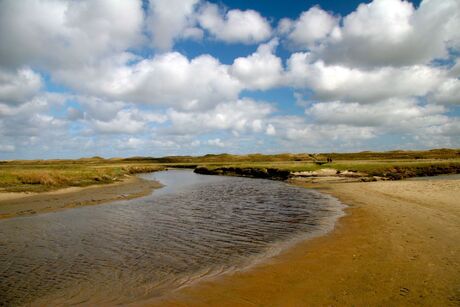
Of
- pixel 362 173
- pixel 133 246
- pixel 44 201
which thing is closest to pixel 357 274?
pixel 133 246

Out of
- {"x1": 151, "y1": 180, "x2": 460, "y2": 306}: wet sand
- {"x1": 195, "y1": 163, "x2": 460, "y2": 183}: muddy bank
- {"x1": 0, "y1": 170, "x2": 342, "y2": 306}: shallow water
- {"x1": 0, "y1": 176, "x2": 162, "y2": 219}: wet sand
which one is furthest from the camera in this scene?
{"x1": 195, "y1": 163, "x2": 460, "y2": 183}: muddy bank

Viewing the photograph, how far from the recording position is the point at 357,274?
32.6ft

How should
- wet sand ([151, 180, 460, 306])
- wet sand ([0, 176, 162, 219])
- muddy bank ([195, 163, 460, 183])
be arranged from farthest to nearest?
muddy bank ([195, 163, 460, 183]) < wet sand ([0, 176, 162, 219]) < wet sand ([151, 180, 460, 306])

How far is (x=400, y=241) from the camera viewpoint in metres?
13.3

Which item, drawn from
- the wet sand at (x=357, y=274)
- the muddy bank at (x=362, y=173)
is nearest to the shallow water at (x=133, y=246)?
the wet sand at (x=357, y=274)

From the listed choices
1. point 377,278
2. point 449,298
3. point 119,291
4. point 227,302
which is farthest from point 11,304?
point 449,298

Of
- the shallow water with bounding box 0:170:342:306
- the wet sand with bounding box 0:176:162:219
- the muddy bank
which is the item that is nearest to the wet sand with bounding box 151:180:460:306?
the shallow water with bounding box 0:170:342:306

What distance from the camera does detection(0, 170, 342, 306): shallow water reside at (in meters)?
10.0

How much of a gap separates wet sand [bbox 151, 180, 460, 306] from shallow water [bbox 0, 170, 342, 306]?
1206mm

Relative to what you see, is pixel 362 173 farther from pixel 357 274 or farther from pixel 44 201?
pixel 44 201

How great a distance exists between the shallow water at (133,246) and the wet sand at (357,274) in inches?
47.5

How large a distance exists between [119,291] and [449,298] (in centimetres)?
925

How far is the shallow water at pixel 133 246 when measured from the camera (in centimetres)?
1003

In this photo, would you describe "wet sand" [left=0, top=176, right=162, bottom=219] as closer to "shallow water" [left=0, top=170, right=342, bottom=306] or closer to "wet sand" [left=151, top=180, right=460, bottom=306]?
"shallow water" [left=0, top=170, right=342, bottom=306]
